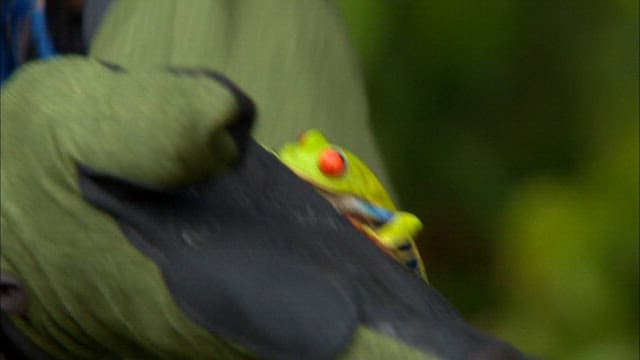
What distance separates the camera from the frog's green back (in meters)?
1.03

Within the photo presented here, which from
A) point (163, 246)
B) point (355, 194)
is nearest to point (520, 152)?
point (355, 194)

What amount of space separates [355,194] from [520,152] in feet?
2.07

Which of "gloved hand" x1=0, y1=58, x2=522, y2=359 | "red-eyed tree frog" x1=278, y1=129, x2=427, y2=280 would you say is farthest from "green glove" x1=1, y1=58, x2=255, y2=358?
"red-eyed tree frog" x1=278, y1=129, x2=427, y2=280

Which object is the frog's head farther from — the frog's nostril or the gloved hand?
the gloved hand

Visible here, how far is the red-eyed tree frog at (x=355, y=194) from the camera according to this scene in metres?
0.90

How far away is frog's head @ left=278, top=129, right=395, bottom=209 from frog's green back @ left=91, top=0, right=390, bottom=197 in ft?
0.19

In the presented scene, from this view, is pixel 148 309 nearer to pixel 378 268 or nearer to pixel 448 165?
pixel 378 268

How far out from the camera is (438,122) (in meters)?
1.54

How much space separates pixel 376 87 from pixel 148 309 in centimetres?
76

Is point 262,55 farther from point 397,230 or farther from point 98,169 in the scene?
point 98,169

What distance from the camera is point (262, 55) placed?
41.5 inches

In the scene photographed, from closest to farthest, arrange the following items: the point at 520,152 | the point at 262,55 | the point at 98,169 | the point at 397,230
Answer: the point at 98,169 → the point at 397,230 → the point at 262,55 → the point at 520,152

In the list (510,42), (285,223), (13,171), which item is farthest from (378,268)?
(510,42)

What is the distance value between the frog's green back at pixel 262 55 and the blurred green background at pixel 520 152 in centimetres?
37
